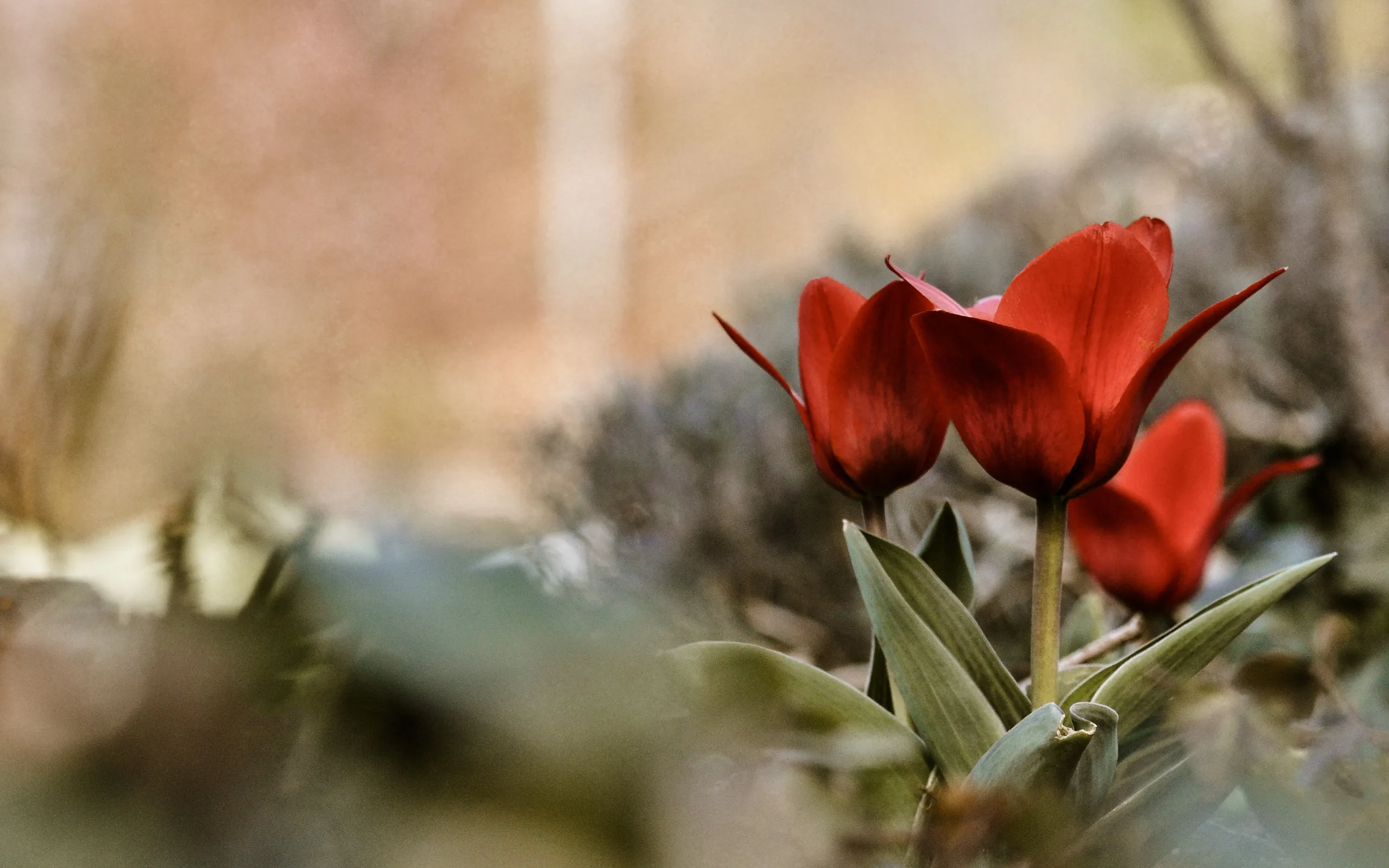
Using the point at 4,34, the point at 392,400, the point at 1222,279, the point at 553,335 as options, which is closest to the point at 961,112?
the point at 553,335

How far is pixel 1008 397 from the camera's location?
0.25 metres

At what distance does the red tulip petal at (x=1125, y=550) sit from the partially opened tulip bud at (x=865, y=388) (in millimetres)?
89

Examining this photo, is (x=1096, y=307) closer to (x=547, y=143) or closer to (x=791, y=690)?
(x=791, y=690)

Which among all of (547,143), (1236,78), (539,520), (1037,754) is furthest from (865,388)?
(547,143)

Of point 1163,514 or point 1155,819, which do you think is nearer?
point 1155,819

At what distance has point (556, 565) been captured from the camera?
21 cm

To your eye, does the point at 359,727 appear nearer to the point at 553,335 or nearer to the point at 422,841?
the point at 422,841

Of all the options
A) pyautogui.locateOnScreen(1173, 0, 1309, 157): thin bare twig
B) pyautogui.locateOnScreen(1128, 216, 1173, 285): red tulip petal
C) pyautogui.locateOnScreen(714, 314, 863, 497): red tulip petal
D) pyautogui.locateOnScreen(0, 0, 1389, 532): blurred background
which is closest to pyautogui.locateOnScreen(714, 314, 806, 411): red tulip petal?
pyautogui.locateOnScreen(714, 314, 863, 497): red tulip petal

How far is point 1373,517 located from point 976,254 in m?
0.71

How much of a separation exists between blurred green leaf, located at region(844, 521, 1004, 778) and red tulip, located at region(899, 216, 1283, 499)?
0.14 feet

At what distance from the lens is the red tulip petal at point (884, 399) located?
0.92 ft

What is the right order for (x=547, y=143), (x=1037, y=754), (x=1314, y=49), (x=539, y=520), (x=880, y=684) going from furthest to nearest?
1. (x=547, y=143)
2. (x=539, y=520)
3. (x=1314, y=49)
4. (x=880, y=684)
5. (x=1037, y=754)

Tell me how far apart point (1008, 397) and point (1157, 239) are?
0.22 feet

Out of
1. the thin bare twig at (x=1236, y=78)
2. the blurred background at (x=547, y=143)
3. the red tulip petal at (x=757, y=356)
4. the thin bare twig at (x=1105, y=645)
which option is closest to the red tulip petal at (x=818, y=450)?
the red tulip petal at (x=757, y=356)
